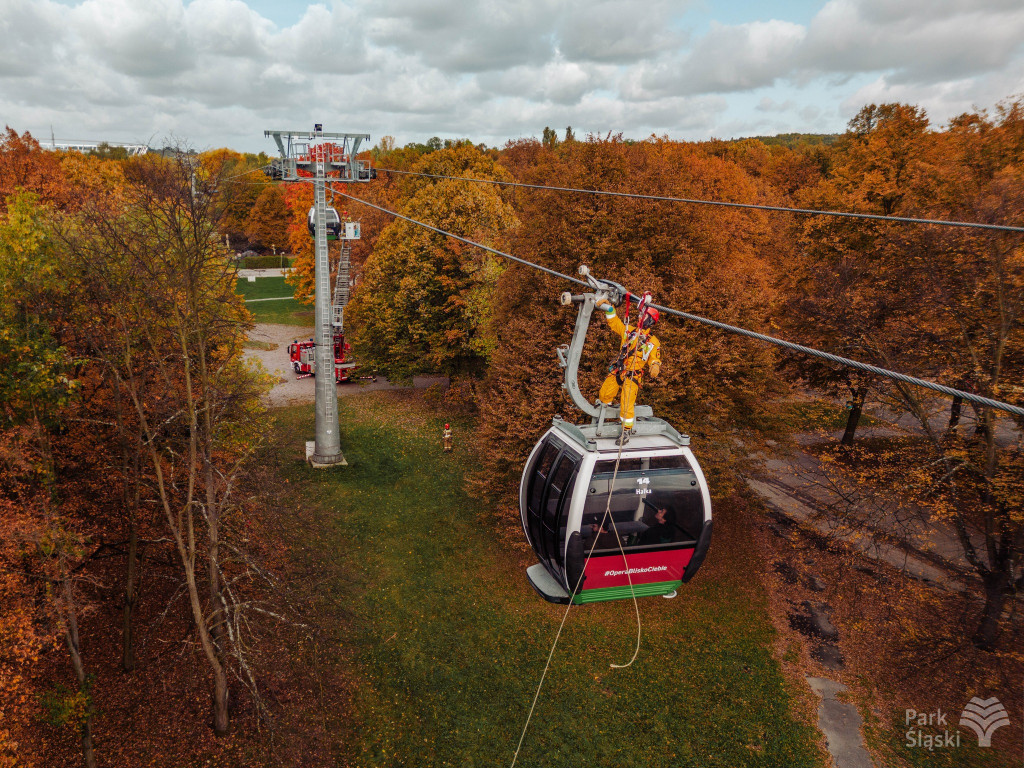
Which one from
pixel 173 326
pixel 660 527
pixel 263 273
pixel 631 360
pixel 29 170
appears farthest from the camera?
pixel 263 273

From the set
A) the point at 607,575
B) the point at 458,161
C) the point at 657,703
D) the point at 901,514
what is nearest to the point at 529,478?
the point at 607,575

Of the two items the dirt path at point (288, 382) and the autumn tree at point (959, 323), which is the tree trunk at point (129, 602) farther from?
the autumn tree at point (959, 323)

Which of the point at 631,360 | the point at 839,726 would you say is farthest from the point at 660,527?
the point at 839,726

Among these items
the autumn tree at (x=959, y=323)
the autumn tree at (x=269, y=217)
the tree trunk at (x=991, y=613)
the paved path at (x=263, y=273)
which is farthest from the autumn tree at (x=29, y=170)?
the autumn tree at (x=269, y=217)

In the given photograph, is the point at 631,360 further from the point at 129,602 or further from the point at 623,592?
the point at 129,602

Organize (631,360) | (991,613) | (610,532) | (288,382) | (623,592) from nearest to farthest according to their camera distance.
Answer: (631,360)
(610,532)
(623,592)
(991,613)
(288,382)

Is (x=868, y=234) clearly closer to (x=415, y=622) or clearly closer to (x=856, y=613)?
(x=856, y=613)

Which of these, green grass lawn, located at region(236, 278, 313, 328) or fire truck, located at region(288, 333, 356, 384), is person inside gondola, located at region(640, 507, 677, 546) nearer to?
fire truck, located at region(288, 333, 356, 384)
